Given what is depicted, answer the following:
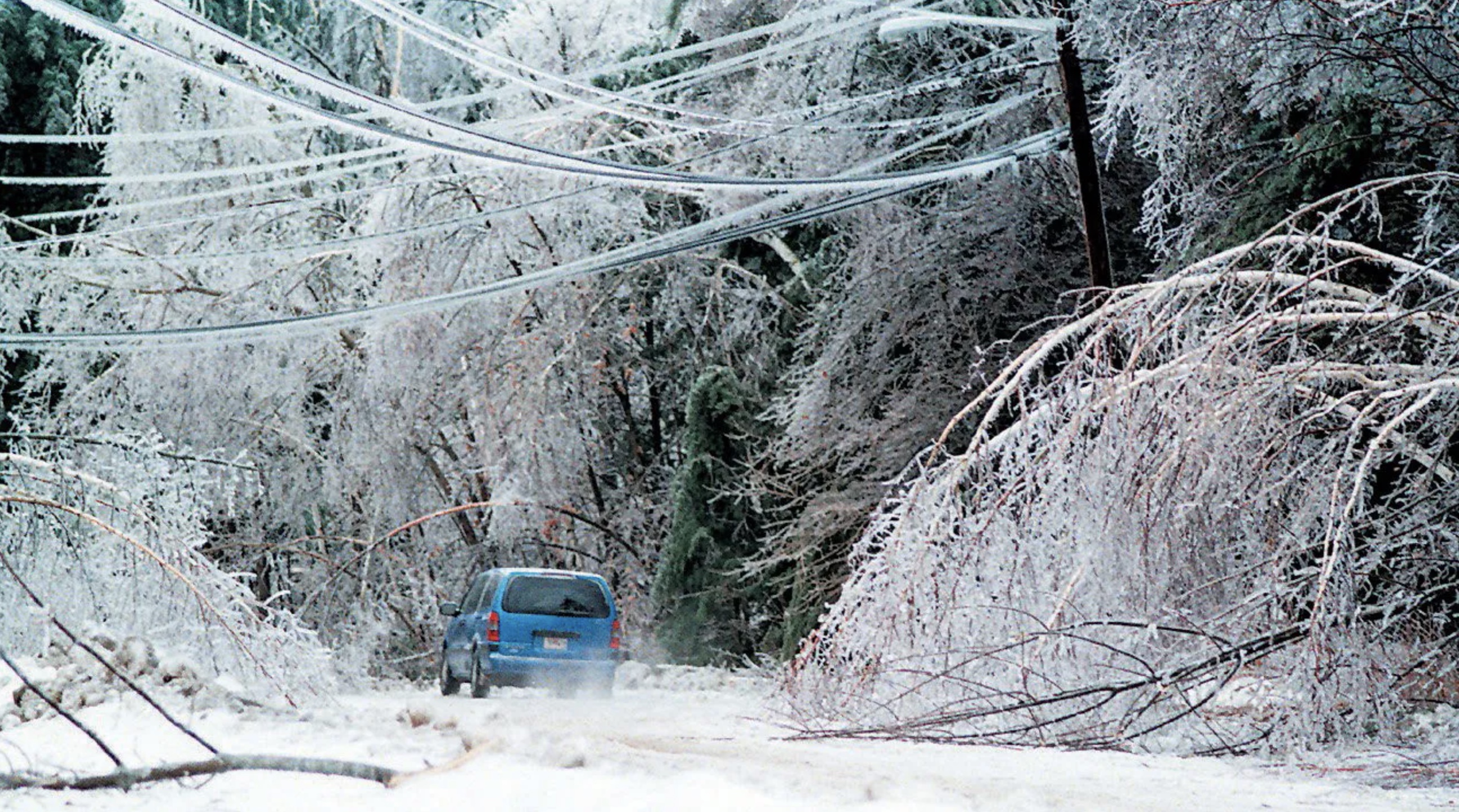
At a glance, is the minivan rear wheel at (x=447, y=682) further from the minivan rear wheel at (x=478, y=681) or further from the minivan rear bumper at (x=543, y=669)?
the minivan rear bumper at (x=543, y=669)

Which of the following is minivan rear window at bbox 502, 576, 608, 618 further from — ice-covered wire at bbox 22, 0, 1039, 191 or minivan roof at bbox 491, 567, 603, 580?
ice-covered wire at bbox 22, 0, 1039, 191

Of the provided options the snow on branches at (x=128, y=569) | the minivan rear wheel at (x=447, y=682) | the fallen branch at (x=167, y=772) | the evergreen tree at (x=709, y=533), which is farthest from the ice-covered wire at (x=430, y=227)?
the fallen branch at (x=167, y=772)

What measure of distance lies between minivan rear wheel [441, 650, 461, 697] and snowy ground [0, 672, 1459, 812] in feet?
28.9

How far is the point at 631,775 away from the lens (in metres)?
6.34

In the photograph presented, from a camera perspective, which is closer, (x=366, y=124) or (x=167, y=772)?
(x=167, y=772)

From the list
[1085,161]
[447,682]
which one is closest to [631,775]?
[1085,161]

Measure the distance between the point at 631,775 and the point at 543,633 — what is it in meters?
11.1

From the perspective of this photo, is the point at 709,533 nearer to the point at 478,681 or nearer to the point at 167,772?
the point at 478,681

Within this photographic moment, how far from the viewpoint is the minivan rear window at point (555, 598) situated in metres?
17.3

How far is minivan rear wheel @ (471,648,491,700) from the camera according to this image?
17250mm

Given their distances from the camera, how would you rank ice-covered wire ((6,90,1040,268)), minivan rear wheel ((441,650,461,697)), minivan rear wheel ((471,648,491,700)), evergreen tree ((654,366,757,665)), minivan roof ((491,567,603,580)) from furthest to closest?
evergreen tree ((654,366,757,665)) → minivan rear wheel ((441,650,461,697)) → minivan roof ((491,567,603,580)) → minivan rear wheel ((471,648,491,700)) → ice-covered wire ((6,90,1040,268))

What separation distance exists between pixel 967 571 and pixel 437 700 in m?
8.88

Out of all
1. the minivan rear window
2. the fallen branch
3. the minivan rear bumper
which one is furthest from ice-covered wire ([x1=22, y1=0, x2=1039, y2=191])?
the minivan rear bumper

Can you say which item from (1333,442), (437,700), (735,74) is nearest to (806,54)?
(735,74)
